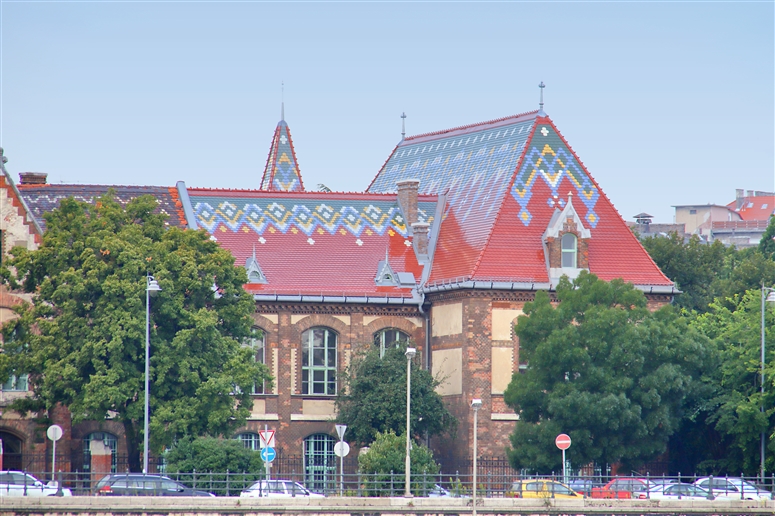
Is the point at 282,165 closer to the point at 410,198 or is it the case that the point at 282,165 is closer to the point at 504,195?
the point at 410,198

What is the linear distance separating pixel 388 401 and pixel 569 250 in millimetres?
9767

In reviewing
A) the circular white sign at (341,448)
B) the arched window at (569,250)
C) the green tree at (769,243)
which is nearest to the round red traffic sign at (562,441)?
the circular white sign at (341,448)

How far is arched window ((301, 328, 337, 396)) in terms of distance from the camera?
2660 inches

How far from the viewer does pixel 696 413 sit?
63062 millimetres

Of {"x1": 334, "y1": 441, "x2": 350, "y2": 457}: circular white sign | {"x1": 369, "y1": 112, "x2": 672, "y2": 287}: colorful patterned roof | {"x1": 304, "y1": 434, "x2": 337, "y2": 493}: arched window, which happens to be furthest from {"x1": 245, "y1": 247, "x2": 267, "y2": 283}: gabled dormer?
{"x1": 334, "y1": 441, "x2": 350, "y2": 457}: circular white sign

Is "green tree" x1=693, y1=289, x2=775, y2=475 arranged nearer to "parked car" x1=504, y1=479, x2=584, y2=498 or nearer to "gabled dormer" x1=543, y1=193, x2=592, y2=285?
"gabled dormer" x1=543, y1=193, x2=592, y2=285

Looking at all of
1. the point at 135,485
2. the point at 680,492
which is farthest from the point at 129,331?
the point at 680,492

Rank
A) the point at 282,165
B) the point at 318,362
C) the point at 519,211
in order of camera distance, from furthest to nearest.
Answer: the point at 282,165 < the point at 318,362 < the point at 519,211

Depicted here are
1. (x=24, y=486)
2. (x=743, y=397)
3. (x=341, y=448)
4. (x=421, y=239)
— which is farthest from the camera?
(x=421, y=239)

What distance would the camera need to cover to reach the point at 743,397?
61.3 m

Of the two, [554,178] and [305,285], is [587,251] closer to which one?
[554,178]

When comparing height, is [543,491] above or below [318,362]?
below

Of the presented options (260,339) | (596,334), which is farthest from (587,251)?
(260,339)

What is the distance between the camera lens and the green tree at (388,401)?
208ft
